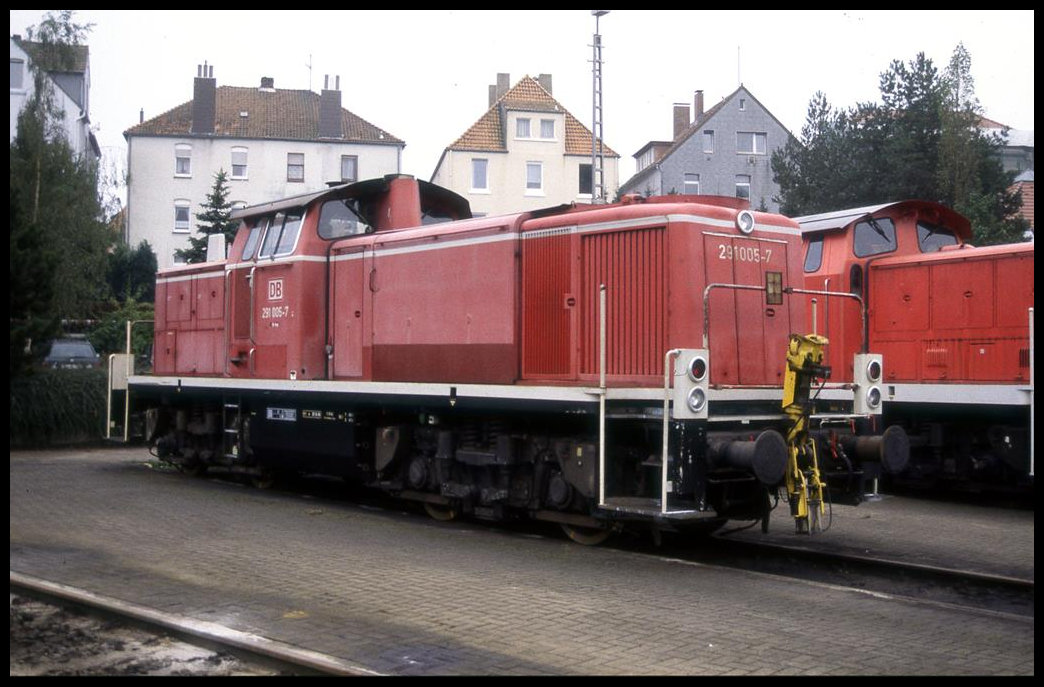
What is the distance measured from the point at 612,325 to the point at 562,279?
0.66 m

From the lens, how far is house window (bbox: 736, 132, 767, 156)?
46812mm

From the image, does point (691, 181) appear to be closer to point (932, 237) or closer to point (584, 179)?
point (584, 179)

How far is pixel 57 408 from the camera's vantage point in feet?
60.7

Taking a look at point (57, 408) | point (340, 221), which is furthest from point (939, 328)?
point (57, 408)

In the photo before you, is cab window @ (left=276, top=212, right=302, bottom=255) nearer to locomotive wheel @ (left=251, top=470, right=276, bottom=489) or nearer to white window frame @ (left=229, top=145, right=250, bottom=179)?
locomotive wheel @ (left=251, top=470, right=276, bottom=489)

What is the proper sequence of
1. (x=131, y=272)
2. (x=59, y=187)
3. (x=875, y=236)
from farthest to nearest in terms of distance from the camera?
(x=131, y=272), (x=59, y=187), (x=875, y=236)

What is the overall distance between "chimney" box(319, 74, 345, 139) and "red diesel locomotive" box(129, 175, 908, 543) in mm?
32461

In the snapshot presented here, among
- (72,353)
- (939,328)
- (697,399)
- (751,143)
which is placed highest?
(751,143)

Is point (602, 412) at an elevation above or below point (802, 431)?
above

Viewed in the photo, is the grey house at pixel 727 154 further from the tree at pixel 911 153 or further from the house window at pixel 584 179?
the tree at pixel 911 153

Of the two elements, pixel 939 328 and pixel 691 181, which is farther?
pixel 691 181

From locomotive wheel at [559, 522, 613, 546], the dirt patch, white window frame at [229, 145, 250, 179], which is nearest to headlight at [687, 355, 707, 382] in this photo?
locomotive wheel at [559, 522, 613, 546]

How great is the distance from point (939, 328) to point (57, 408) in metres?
14.5
